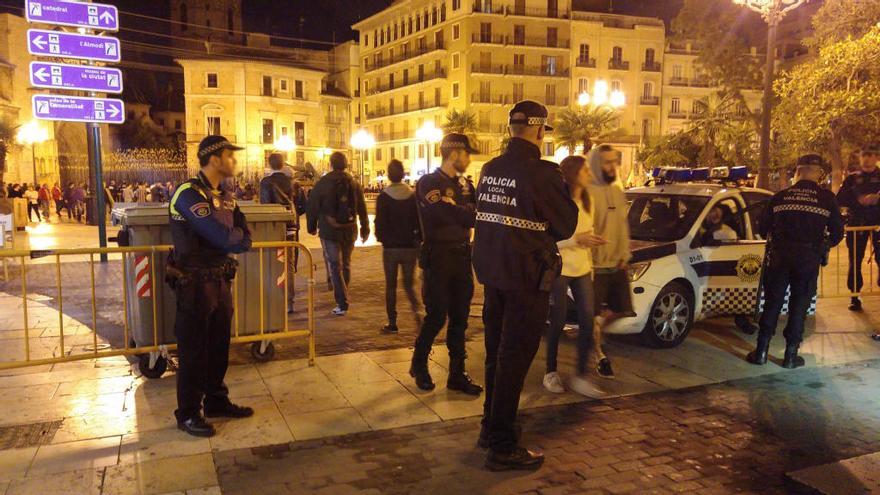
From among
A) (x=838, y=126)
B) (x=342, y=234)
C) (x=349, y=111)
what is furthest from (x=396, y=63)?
(x=342, y=234)

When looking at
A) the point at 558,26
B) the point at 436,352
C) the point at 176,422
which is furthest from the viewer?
the point at 558,26

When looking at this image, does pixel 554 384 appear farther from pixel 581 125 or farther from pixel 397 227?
pixel 581 125

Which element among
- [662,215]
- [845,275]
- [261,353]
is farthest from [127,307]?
[845,275]

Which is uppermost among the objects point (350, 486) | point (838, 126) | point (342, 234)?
point (838, 126)

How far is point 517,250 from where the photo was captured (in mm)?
3838

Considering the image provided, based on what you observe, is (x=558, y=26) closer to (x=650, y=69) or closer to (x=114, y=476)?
(x=650, y=69)

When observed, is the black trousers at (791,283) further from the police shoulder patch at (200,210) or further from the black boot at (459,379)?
the police shoulder patch at (200,210)

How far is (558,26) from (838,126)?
50936 millimetres

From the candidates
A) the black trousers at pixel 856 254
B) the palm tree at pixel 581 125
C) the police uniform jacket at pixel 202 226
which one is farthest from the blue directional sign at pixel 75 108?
the palm tree at pixel 581 125

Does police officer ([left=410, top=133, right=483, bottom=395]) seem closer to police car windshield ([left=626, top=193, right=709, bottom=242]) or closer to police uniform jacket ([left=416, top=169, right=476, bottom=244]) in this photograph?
police uniform jacket ([left=416, top=169, right=476, bottom=244])

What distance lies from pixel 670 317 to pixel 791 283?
1103mm

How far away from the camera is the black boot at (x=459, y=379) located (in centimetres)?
530

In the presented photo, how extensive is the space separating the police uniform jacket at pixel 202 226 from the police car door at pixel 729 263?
4.47 m

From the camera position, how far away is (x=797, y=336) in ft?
19.9
